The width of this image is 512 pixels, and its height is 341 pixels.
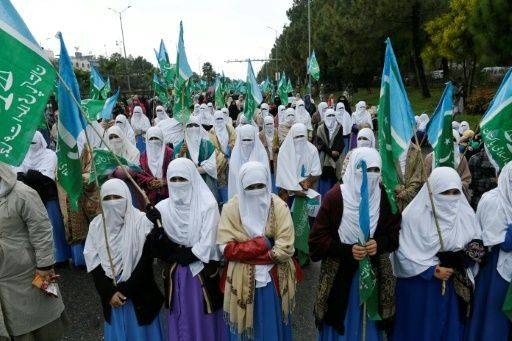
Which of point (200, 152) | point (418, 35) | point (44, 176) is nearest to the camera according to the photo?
point (44, 176)

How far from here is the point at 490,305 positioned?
3096 millimetres

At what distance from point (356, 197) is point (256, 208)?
72 centimetres

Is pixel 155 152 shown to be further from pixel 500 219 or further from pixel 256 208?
pixel 500 219

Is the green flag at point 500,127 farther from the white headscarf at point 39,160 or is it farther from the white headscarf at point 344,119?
the white headscarf at point 344,119

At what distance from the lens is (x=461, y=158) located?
5070 millimetres

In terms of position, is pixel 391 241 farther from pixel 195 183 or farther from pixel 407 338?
pixel 195 183

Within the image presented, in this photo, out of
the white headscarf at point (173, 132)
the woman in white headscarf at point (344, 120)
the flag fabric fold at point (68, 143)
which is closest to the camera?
the flag fabric fold at point (68, 143)

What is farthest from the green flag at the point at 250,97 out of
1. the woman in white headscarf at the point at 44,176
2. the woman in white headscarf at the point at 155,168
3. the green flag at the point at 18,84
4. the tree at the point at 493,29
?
the tree at the point at 493,29

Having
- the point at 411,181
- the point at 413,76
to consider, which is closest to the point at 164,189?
the point at 411,181

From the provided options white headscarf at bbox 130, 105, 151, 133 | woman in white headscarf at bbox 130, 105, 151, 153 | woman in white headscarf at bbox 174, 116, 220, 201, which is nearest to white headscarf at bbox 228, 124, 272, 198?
woman in white headscarf at bbox 174, 116, 220, 201

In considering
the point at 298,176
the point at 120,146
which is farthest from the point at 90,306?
the point at 298,176

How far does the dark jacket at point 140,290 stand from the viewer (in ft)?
10.2

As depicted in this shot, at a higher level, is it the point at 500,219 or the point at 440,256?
the point at 500,219

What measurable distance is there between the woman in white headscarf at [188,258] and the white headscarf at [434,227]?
55.2 inches
